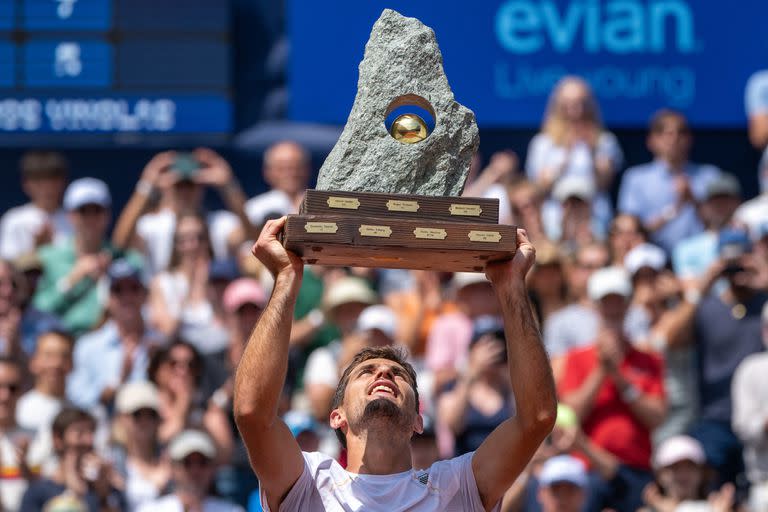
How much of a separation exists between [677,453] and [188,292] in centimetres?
353

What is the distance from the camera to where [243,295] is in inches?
417

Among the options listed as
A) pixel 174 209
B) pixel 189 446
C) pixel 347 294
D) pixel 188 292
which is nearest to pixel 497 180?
pixel 347 294

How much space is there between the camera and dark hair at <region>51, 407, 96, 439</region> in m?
9.60

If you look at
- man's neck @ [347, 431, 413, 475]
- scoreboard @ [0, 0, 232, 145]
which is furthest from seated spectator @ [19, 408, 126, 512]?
scoreboard @ [0, 0, 232, 145]

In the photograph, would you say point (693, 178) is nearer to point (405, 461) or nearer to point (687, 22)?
point (687, 22)

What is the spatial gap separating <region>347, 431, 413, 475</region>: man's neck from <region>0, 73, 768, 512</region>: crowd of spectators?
2.58 meters

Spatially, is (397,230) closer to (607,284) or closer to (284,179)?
(607,284)

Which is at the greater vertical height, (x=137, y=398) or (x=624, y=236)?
(x=624, y=236)

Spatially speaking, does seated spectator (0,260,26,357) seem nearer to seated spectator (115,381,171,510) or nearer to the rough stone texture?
seated spectator (115,381,171,510)

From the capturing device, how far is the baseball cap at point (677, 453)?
9539 mm

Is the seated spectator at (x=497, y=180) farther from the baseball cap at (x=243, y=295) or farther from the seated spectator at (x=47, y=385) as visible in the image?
the seated spectator at (x=47, y=385)

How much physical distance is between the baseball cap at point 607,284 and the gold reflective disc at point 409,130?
3882 mm

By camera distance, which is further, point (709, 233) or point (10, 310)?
point (709, 233)

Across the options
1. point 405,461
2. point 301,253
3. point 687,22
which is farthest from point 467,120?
point 687,22
